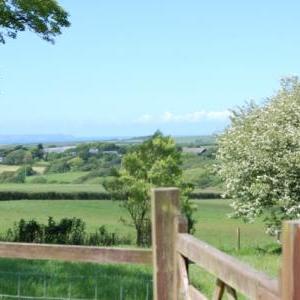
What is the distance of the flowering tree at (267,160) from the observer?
2272 centimetres

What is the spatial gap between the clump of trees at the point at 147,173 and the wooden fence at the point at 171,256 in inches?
1205

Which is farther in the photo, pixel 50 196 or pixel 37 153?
pixel 37 153

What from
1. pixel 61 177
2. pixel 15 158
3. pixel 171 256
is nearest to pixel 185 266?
pixel 171 256

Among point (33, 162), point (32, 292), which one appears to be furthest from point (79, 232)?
point (33, 162)

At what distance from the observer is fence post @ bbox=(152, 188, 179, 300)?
4008 mm

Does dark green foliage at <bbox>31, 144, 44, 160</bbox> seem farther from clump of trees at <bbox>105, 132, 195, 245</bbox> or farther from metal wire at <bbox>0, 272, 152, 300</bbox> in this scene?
metal wire at <bbox>0, 272, 152, 300</bbox>

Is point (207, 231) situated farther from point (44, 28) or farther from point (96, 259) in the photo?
point (96, 259)

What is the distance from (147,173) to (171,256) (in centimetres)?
3234

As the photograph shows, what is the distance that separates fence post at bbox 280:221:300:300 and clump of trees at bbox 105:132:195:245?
32.8m

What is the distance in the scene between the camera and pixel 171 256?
13.3 feet

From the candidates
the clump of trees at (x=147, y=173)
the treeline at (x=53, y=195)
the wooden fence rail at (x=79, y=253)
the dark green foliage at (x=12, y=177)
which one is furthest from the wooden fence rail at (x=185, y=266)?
the dark green foliage at (x=12, y=177)

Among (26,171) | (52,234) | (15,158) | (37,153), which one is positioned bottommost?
(26,171)

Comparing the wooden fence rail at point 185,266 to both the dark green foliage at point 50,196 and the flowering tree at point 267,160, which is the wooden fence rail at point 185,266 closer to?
the flowering tree at point 267,160

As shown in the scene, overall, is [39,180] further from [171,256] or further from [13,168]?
[171,256]
